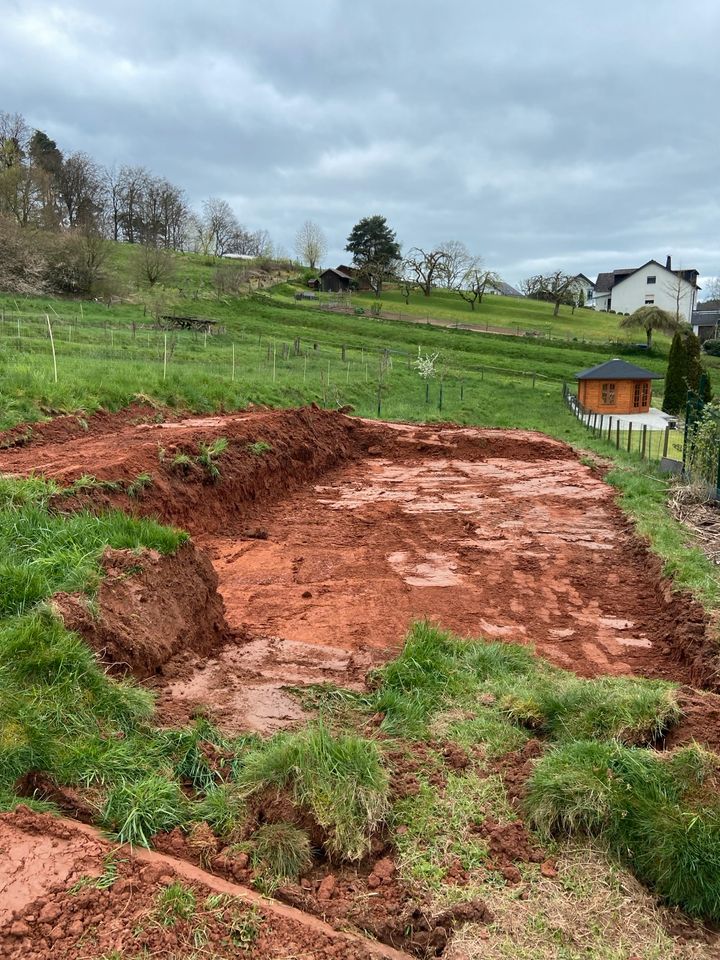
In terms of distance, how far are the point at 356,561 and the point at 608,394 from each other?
2727 centimetres

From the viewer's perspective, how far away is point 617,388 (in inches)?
1236

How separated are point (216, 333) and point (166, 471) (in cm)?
2520

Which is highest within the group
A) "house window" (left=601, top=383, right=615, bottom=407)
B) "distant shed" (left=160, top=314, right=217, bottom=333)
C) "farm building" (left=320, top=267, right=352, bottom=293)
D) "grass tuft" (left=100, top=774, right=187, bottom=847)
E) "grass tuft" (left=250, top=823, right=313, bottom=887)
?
"farm building" (left=320, top=267, right=352, bottom=293)

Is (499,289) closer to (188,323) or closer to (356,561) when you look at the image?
(188,323)

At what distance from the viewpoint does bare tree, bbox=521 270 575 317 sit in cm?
7481

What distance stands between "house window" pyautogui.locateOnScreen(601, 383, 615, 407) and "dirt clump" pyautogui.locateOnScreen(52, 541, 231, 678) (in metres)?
29.7

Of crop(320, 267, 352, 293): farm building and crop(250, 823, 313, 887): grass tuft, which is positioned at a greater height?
crop(320, 267, 352, 293): farm building

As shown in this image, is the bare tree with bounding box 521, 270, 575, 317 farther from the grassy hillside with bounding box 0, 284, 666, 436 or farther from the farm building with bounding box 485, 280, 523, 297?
the grassy hillside with bounding box 0, 284, 666, 436

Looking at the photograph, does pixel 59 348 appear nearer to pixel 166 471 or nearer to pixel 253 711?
pixel 166 471

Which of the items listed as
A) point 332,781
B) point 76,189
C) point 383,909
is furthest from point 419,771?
point 76,189

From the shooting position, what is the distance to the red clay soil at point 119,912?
7.05 ft

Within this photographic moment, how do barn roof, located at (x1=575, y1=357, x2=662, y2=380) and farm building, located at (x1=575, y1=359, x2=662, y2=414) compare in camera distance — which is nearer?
barn roof, located at (x1=575, y1=357, x2=662, y2=380)

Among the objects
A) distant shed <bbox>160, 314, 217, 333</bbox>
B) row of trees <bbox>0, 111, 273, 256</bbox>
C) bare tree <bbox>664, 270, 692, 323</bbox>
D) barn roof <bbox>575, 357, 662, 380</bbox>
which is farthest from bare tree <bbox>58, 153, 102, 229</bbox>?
bare tree <bbox>664, 270, 692, 323</bbox>

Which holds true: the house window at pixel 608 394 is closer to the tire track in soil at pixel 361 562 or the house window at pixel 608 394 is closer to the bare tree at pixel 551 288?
the tire track in soil at pixel 361 562
